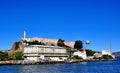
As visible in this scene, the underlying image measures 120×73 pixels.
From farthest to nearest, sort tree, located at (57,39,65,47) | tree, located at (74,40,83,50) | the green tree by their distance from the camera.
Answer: tree, located at (74,40,83,50), tree, located at (57,39,65,47), the green tree

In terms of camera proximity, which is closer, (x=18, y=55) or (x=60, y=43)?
(x=18, y=55)

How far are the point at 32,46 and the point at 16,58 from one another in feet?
31.2

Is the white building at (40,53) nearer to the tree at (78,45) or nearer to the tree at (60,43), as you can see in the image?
the tree at (60,43)

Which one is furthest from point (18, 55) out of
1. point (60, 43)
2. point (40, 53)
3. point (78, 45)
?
point (78, 45)

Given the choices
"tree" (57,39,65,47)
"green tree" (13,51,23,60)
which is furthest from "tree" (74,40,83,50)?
"green tree" (13,51,23,60)

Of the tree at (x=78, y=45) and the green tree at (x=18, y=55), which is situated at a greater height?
the tree at (x=78, y=45)

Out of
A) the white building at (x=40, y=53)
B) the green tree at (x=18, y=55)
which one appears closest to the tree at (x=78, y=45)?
the white building at (x=40, y=53)

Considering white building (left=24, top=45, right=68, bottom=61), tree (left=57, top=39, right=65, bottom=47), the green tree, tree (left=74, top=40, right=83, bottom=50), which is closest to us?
the green tree

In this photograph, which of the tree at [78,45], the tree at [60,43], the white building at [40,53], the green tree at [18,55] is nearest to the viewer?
the green tree at [18,55]

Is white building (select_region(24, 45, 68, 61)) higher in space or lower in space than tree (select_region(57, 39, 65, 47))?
lower

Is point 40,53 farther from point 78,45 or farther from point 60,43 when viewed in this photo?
point 78,45

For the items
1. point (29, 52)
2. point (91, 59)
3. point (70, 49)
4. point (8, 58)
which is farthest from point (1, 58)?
point (91, 59)

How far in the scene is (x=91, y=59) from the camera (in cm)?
14875

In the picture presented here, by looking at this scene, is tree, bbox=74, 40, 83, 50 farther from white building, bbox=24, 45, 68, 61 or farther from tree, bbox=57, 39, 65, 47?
white building, bbox=24, 45, 68, 61
